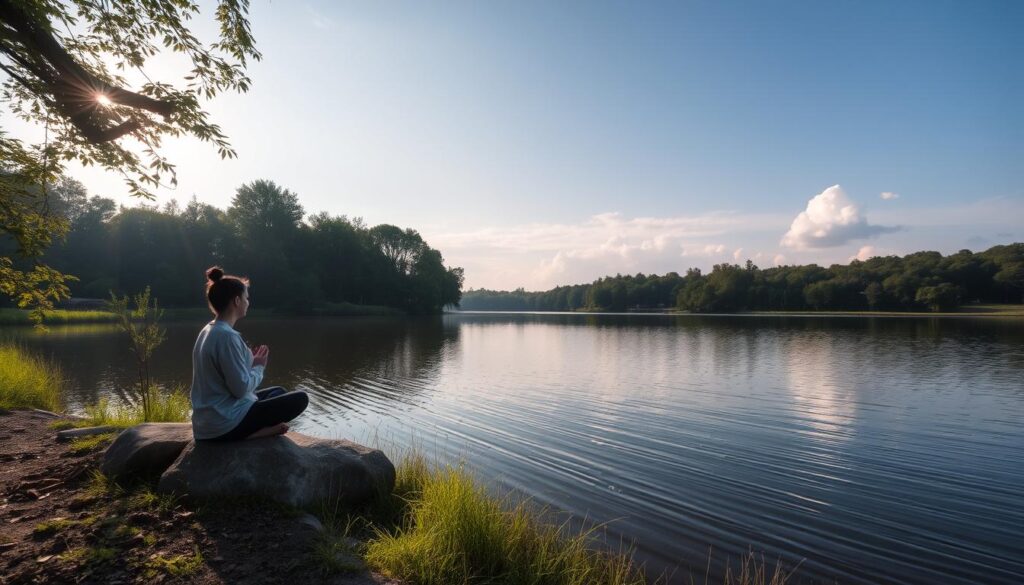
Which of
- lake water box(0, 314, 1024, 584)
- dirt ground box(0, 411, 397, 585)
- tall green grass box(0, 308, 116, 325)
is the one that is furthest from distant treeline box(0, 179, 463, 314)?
dirt ground box(0, 411, 397, 585)

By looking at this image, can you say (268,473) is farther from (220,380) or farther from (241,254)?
(241,254)

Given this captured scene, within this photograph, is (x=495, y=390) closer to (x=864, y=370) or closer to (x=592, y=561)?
(x=592, y=561)

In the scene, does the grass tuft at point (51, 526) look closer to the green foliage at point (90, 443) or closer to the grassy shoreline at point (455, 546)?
the grassy shoreline at point (455, 546)

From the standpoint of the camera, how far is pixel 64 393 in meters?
15.2

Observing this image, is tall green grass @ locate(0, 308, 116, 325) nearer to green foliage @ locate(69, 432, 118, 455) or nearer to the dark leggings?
green foliage @ locate(69, 432, 118, 455)

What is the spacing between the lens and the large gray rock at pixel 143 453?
560 cm

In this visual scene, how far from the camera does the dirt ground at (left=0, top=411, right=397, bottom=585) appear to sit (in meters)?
3.81

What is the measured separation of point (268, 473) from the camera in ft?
17.1

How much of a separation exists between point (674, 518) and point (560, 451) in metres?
3.49

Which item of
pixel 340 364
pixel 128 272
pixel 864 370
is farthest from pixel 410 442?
pixel 128 272

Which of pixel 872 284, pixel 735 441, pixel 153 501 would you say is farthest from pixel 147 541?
pixel 872 284

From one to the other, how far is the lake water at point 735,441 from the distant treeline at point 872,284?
362 ft

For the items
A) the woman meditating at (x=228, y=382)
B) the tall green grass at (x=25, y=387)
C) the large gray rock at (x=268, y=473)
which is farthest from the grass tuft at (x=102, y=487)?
the tall green grass at (x=25, y=387)

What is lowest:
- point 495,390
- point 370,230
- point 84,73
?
point 495,390
